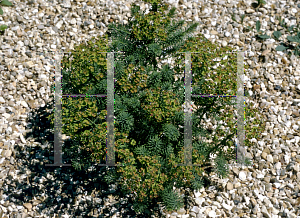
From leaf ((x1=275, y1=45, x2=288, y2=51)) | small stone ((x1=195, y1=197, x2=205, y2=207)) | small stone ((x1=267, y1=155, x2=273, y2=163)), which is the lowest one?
small stone ((x1=195, y1=197, x2=205, y2=207))

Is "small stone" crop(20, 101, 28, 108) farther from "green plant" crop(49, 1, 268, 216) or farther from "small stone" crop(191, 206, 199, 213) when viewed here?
"small stone" crop(191, 206, 199, 213)

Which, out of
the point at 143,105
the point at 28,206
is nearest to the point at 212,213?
the point at 143,105

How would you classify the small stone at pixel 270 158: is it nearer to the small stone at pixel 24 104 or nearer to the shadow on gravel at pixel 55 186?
the shadow on gravel at pixel 55 186

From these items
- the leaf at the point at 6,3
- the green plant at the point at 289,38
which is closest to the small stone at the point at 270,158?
the green plant at the point at 289,38

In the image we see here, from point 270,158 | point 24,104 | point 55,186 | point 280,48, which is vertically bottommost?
point 55,186

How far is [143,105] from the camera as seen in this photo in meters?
3.04

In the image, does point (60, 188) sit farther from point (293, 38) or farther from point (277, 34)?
point (293, 38)

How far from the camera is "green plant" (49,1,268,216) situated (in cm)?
307

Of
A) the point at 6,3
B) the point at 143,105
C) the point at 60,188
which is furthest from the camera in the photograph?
the point at 6,3

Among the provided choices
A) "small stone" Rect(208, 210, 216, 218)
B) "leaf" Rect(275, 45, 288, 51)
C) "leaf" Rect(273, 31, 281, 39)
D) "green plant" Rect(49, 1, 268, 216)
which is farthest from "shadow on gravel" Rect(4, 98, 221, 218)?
"leaf" Rect(273, 31, 281, 39)

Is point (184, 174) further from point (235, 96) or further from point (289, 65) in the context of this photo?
point (289, 65)

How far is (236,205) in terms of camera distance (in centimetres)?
395

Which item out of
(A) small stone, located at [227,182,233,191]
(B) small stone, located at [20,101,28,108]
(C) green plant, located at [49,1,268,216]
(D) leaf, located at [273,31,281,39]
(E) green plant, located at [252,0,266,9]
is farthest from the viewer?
(E) green plant, located at [252,0,266,9]

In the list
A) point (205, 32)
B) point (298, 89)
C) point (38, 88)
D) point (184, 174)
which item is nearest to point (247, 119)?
point (184, 174)
